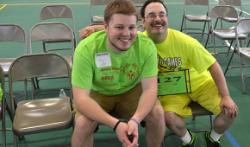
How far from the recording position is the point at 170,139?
127 inches

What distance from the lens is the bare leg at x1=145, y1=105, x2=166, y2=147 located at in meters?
2.45

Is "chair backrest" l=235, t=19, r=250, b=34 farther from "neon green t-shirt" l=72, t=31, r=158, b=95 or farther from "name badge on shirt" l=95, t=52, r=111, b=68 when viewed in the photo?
"name badge on shirt" l=95, t=52, r=111, b=68

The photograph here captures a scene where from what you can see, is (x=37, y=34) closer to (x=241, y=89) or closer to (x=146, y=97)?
(x=146, y=97)

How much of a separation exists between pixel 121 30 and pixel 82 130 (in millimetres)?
755

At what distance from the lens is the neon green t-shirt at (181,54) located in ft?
8.87

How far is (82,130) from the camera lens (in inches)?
91.8

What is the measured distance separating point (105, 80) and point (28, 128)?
68cm

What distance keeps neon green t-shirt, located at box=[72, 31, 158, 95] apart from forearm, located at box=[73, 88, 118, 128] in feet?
0.20

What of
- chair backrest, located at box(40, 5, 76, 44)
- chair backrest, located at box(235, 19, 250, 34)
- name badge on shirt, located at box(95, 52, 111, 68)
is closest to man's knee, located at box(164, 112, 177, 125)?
name badge on shirt, located at box(95, 52, 111, 68)

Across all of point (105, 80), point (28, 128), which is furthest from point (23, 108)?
point (105, 80)

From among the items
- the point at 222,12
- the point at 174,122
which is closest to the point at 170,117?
the point at 174,122

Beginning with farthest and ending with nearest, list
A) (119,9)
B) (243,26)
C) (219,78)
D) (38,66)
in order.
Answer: (243,26)
(38,66)
(219,78)
(119,9)

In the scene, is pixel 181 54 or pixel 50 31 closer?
pixel 181 54

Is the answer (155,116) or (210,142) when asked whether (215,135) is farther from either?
(155,116)
